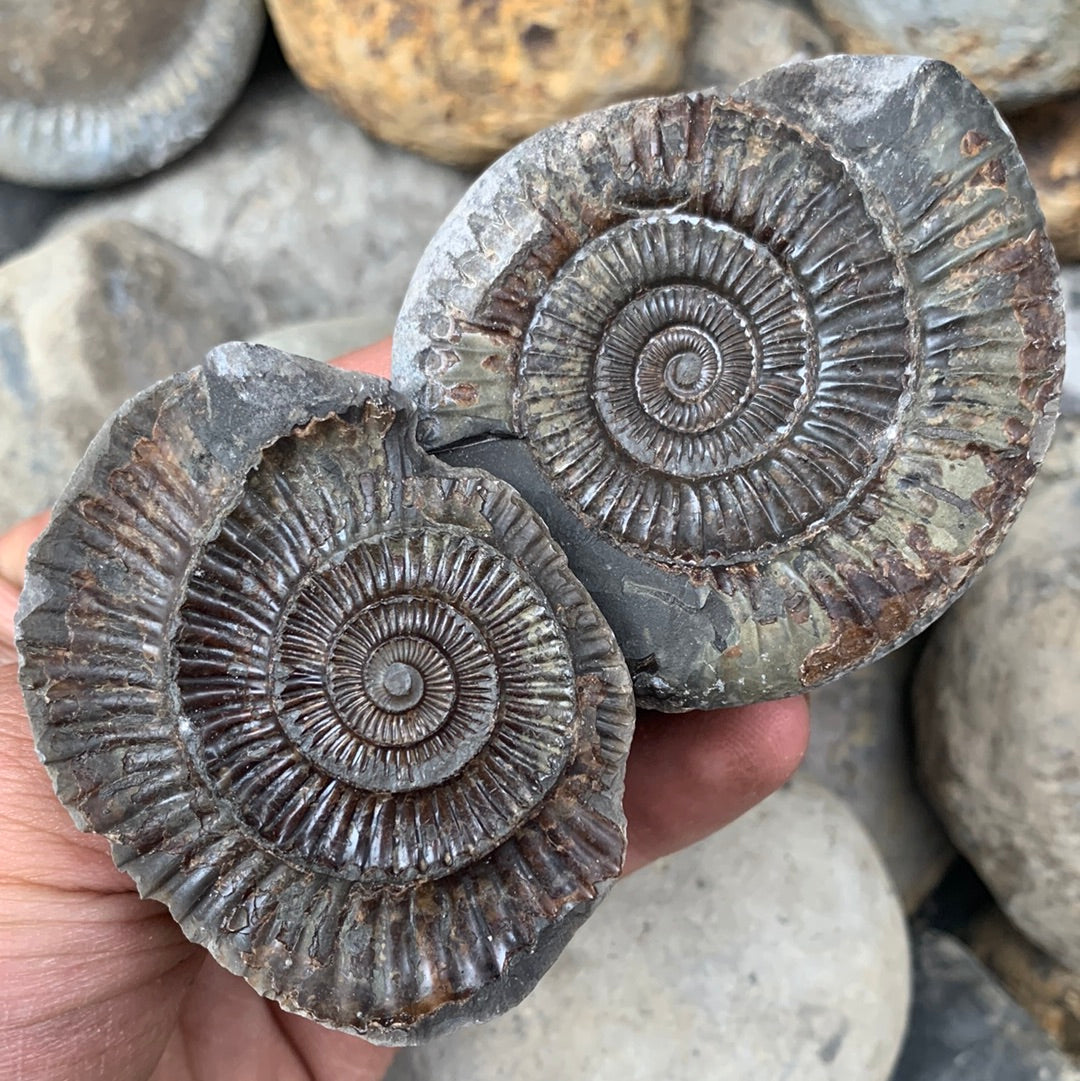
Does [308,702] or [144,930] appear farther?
[144,930]

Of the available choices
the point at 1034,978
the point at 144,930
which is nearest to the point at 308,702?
the point at 144,930

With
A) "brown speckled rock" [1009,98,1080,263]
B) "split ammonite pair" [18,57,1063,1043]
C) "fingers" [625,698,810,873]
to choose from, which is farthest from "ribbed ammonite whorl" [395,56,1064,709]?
"brown speckled rock" [1009,98,1080,263]

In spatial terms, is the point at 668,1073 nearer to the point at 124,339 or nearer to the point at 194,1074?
the point at 194,1074

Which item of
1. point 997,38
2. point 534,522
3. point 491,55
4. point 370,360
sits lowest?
point 370,360

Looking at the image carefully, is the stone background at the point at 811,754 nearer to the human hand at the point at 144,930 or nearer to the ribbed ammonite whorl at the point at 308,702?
the human hand at the point at 144,930

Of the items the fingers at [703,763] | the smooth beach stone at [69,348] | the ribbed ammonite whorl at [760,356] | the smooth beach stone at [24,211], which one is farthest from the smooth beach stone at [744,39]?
the smooth beach stone at [24,211]

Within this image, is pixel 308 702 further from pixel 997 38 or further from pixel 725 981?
pixel 997 38

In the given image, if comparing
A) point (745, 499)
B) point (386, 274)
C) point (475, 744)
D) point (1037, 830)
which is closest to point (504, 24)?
point (386, 274)
